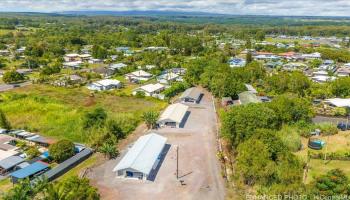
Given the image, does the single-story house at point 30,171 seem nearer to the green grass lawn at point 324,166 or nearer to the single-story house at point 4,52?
→ the green grass lawn at point 324,166

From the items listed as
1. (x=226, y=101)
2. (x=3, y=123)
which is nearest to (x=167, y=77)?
(x=226, y=101)

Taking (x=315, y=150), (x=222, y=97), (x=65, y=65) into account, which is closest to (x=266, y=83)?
(x=222, y=97)

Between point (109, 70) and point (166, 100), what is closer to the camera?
point (166, 100)

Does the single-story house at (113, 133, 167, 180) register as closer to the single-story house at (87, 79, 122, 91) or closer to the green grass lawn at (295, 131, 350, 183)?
the green grass lawn at (295, 131, 350, 183)

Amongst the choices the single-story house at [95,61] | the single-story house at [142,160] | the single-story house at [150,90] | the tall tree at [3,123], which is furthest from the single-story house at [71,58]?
the single-story house at [142,160]

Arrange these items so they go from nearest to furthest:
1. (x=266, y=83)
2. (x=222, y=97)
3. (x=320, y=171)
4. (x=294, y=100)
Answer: (x=320, y=171)
(x=294, y=100)
(x=222, y=97)
(x=266, y=83)

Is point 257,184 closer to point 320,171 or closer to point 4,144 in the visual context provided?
point 320,171
